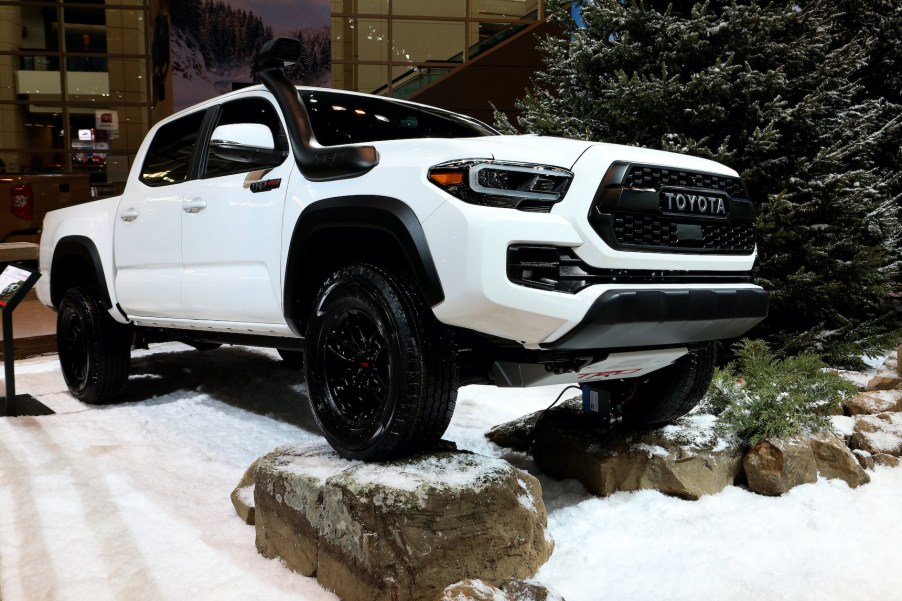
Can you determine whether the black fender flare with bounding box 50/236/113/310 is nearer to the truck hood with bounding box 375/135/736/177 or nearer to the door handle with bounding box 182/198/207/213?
the door handle with bounding box 182/198/207/213

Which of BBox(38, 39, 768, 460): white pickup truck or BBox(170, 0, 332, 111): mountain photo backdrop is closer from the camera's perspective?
BBox(38, 39, 768, 460): white pickup truck

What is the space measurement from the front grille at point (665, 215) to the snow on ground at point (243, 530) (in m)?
1.35

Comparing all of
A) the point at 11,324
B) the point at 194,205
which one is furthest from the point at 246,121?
the point at 11,324

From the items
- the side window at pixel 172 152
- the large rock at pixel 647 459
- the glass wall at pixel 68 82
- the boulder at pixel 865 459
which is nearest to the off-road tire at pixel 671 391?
the large rock at pixel 647 459

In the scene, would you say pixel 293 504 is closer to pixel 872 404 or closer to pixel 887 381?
pixel 872 404

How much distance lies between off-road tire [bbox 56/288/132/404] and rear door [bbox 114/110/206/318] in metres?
0.44

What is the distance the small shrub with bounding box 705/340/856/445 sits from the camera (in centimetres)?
415

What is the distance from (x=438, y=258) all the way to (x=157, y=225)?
270 cm

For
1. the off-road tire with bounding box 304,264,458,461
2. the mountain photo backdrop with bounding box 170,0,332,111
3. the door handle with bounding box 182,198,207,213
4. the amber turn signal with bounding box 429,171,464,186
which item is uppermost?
the mountain photo backdrop with bounding box 170,0,332,111

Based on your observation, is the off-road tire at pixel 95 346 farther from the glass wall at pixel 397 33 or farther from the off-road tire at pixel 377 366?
the glass wall at pixel 397 33

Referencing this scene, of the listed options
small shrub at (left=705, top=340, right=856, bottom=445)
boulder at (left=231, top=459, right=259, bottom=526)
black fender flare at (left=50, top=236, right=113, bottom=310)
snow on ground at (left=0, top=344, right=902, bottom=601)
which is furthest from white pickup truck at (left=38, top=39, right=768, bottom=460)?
black fender flare at (left=50, top=236, right=113, bottom=310)

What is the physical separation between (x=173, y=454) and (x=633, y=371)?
2727mm

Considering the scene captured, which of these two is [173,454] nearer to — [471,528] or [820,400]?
[471,528]

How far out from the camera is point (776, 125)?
622 cm
